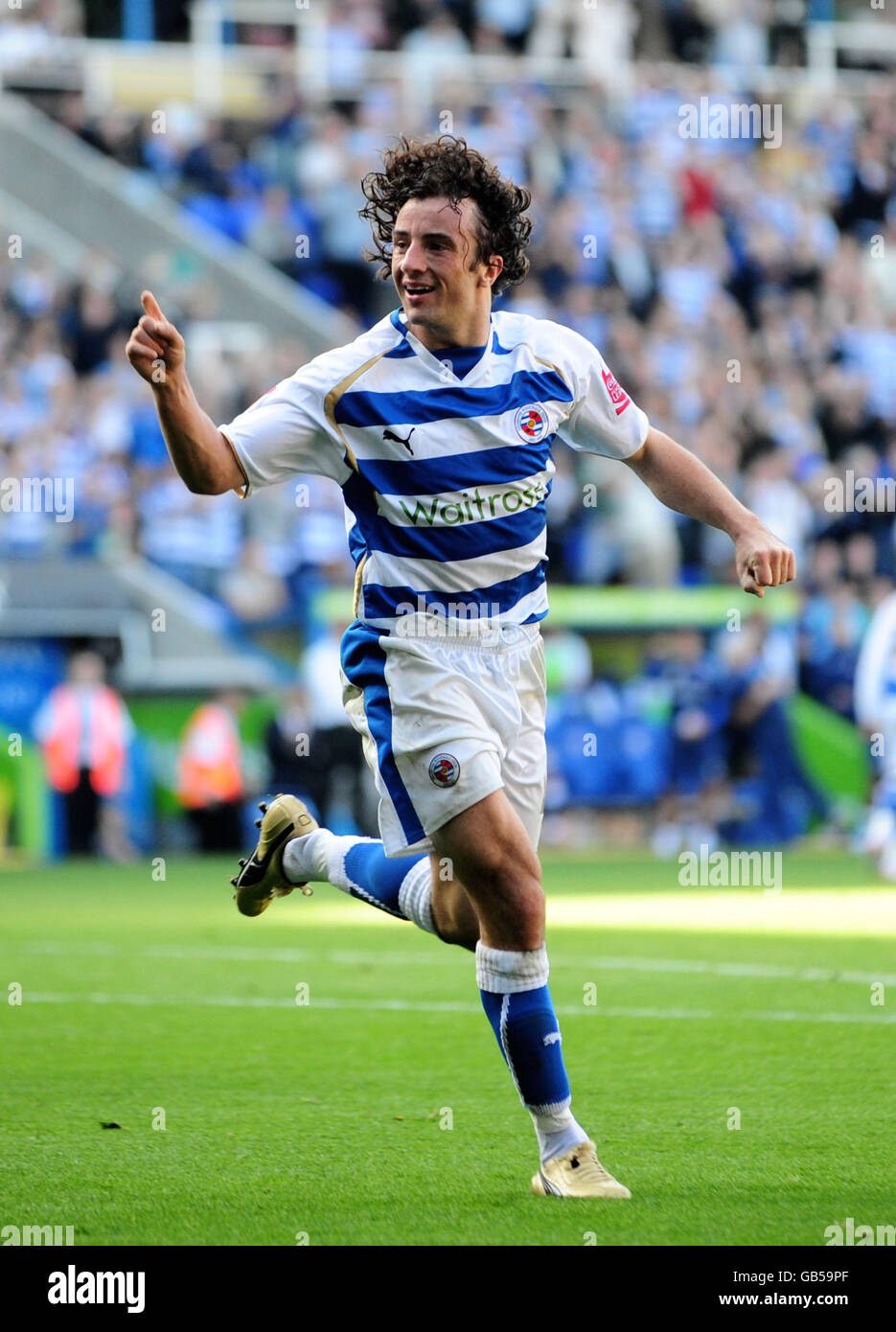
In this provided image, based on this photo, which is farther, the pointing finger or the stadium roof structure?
the stadium roof structure

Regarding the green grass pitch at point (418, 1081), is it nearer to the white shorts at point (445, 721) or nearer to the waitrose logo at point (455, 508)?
the white shorts at point (445, 721)

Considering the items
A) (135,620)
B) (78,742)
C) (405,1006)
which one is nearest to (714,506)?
(405,1006)

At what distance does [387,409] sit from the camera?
5.12 metres

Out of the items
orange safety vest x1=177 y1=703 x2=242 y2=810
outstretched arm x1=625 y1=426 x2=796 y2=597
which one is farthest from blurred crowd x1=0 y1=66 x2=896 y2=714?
outstretched arm x1=625 y1=426 x2=796 y2=597

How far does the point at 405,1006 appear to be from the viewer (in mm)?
8406

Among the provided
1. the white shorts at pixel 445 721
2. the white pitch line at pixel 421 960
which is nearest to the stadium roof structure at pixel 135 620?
the white pitch line at pixel 421 960

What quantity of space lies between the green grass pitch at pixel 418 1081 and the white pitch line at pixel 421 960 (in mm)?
31

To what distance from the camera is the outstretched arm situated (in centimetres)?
515

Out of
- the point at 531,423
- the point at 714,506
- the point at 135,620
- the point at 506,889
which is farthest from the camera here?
the point at 135,620

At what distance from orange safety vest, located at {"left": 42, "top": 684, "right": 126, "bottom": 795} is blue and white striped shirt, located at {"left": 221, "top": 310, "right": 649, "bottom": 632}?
11854mm

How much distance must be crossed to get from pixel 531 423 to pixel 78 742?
12.1 metres

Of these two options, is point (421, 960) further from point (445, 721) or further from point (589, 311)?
point (589, 311)

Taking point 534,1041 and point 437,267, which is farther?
point 437,267

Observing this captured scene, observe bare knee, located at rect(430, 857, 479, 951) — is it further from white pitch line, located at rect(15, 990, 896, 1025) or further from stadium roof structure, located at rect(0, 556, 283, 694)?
stadium roof structure, located at rect(0, 556, 283, 694)
